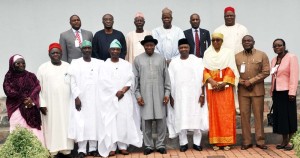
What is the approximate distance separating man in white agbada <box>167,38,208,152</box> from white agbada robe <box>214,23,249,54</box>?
837mm

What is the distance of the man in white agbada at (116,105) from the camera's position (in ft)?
28.2

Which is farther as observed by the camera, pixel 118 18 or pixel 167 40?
pixel 118 18

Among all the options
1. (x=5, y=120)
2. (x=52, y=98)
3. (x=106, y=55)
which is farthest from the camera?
(x=5, y=120)

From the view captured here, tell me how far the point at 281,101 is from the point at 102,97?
9.60 feet

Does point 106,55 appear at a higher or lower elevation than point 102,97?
higher

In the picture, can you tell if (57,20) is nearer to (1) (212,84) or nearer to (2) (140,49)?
(2) (140,49)

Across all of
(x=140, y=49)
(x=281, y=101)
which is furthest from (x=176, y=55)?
(x=281, y=101)

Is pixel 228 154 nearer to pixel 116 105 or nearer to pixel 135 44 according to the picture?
pixel 116 105

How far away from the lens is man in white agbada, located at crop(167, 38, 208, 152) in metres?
8.77

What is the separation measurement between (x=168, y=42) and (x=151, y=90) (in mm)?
1095

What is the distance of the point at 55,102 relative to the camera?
8406mm

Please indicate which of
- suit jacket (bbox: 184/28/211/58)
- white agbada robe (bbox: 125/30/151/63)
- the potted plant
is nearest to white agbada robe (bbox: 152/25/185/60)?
suit jacket (bbox: 184/28/211/58)

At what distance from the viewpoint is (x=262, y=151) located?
860 cm

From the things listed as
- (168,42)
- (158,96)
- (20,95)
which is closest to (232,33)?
(168,42)
